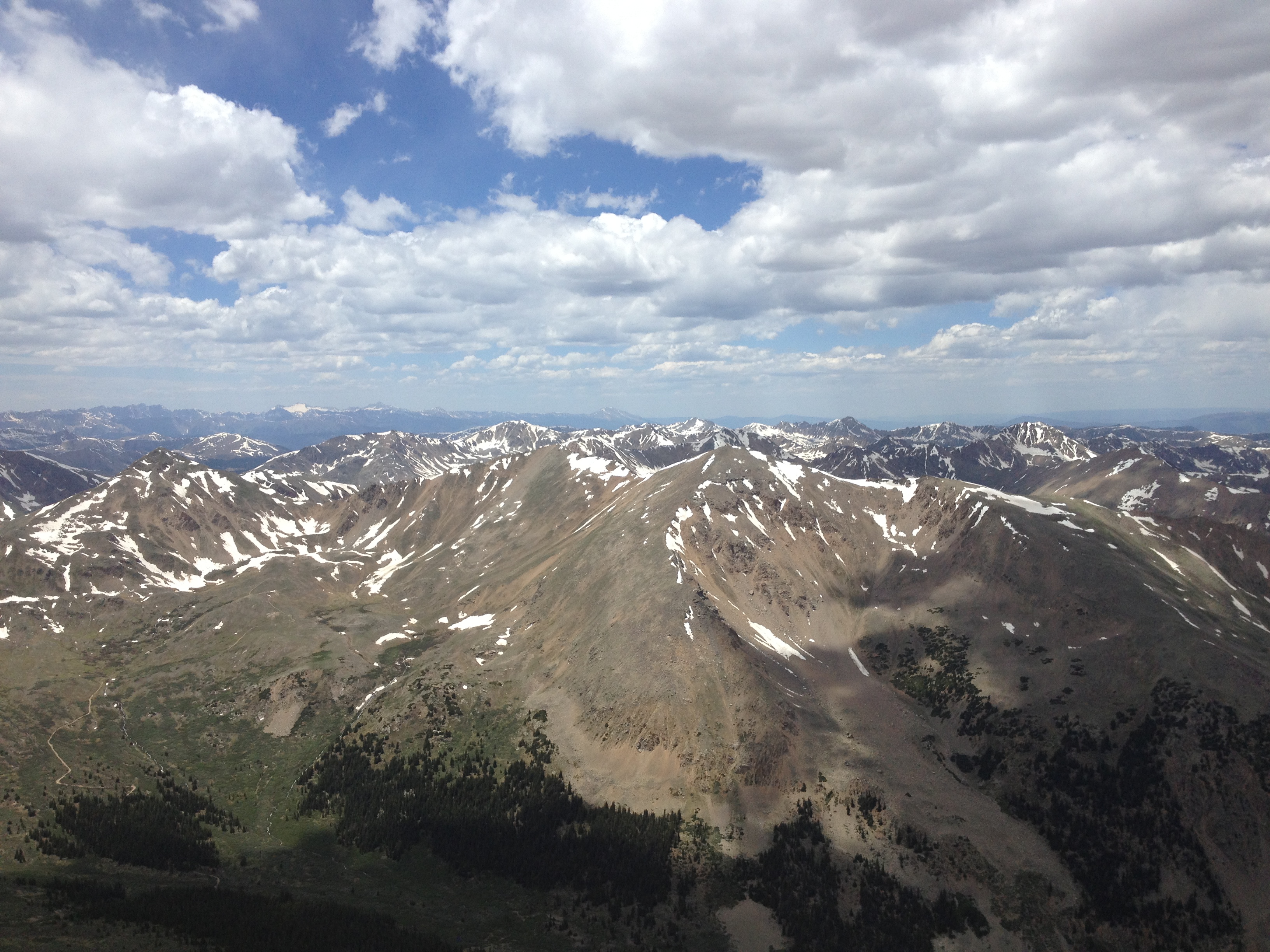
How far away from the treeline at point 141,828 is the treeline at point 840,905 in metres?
93.3

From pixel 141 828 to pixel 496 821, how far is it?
61.9m

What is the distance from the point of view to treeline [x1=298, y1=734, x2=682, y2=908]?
113 m

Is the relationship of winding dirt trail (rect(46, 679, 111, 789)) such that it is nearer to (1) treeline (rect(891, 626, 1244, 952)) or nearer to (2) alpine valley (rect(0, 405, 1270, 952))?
(2) alpine valley (rect(0, 405, 1270, 952))

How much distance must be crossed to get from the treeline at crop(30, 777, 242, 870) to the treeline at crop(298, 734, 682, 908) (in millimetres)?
18676

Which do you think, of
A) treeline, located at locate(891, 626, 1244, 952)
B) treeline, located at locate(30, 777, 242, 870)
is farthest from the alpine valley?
treeline, located at locate(30, 777, 242, 870)

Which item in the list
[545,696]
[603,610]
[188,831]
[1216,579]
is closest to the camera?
[188,831]

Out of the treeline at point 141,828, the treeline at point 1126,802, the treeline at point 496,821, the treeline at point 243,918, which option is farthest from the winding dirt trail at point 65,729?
the treeline at point 1126,802

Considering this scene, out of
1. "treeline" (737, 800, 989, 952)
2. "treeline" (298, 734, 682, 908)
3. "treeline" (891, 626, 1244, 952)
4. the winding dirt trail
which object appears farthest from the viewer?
the winding dirt trail

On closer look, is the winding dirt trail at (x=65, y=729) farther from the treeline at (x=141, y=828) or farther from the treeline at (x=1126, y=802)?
the treeline at (x=1126, y=802)

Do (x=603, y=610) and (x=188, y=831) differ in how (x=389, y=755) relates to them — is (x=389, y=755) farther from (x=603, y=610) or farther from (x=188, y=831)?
(x=603, y=610)

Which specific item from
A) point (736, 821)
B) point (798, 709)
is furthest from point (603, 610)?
point (736, 821)

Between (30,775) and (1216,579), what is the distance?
960 ft

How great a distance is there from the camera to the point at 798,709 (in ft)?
476

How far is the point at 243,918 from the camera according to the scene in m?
92.8
